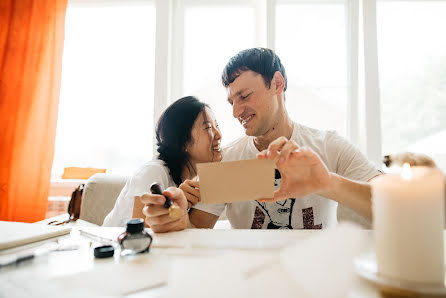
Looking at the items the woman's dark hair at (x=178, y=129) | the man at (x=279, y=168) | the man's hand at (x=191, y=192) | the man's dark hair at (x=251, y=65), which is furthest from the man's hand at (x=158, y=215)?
the man's dark hair at (x=251, y=65)

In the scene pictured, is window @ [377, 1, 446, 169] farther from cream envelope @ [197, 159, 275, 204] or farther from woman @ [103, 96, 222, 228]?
cream envelope @ [197, 159, 275, 204]

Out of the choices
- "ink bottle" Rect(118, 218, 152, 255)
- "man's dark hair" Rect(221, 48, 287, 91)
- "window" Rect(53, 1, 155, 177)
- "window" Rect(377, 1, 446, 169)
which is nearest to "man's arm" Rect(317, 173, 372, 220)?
"ink bottle" Rect(118, 218, 152, 255)

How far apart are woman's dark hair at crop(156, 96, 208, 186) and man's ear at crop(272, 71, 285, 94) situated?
0.42 meters

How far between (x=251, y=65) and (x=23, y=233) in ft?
3.84

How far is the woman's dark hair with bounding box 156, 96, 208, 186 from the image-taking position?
4.91 feet

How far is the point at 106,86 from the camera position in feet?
8.98

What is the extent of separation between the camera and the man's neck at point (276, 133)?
1.45 m

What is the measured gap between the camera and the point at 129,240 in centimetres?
59

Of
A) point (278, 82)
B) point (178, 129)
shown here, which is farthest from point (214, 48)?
point (178, 129)

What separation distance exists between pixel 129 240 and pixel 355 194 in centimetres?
77

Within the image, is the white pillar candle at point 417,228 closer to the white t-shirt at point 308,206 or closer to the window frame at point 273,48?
the white t-shirt at point 308,206

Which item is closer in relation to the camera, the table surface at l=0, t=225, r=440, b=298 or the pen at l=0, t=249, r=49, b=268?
the table surface at l=0, t=225, r=440, b=298

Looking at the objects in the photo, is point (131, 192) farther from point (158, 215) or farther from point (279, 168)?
point (279, 168)

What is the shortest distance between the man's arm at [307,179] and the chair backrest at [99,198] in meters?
1.14
